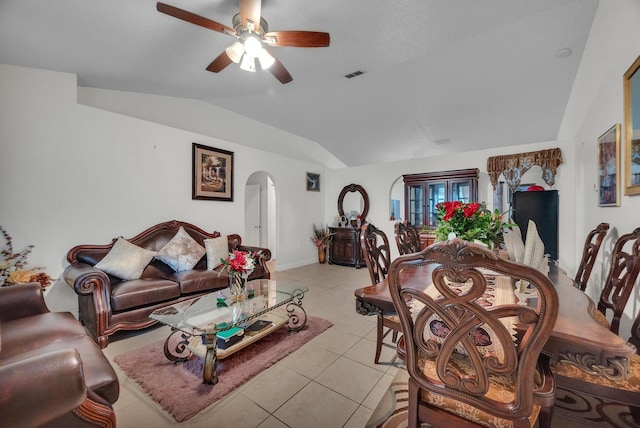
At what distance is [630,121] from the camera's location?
5.73ft

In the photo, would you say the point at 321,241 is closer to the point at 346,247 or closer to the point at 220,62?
the point at 346,247

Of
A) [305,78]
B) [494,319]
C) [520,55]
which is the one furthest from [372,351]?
[520,55]

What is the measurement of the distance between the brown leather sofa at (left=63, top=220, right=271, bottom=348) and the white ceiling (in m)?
2.03

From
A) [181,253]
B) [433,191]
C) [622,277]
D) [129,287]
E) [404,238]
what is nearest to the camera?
[622,277]

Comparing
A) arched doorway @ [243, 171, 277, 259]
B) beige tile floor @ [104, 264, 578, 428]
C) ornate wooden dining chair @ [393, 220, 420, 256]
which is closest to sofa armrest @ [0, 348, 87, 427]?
beige tile floor @ [104, 264, 578, 428]

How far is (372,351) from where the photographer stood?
2.27m

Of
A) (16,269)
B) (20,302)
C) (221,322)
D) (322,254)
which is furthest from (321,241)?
(20,302)

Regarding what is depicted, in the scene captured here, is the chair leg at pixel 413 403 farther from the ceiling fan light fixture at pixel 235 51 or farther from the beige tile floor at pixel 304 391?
the ceiling fan light fixture at pixel 235 51

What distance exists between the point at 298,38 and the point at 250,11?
0.39 metres

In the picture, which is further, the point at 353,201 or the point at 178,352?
the point at 353,201

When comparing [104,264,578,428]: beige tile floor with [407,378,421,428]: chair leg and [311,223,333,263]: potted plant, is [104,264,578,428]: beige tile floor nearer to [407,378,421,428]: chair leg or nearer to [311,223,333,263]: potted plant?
[407,378,421,428]: chair leg

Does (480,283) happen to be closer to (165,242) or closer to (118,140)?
(165,242)

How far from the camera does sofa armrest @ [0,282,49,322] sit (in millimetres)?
1782

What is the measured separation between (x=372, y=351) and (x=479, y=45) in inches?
141
